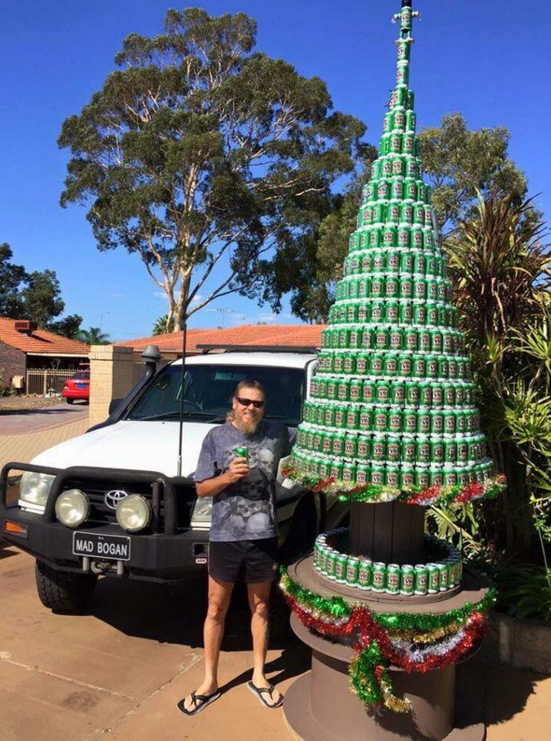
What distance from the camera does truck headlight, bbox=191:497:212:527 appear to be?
12.5 ft

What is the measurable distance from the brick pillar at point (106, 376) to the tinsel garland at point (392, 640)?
33.5 ft

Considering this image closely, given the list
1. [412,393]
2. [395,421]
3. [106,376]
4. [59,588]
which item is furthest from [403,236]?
[106,376]

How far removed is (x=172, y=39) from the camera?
1118 inches

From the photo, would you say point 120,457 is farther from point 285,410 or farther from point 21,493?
point 285,410

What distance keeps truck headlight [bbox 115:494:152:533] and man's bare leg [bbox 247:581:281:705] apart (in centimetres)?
77

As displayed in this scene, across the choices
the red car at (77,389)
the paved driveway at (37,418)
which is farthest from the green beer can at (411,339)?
the red car at (77,389)

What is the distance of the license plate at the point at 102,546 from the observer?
3.72 meters

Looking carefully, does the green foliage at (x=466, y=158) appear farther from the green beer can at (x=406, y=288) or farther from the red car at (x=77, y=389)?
the green beer can at (x=406, y=288)

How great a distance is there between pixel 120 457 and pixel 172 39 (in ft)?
95.7

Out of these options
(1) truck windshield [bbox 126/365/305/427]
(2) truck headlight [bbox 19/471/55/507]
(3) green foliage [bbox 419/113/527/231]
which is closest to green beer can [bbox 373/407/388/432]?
(1) truck windshield [bbox 126/365/305/427]

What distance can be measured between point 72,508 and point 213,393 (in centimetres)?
180

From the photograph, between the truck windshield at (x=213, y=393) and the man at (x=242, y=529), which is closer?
the man at (x=242, y=529)

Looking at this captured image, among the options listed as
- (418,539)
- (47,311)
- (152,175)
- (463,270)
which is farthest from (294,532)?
(47,311)

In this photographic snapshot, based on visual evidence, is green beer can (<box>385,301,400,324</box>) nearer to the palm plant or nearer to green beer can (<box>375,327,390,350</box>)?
green beer can (<box>375,327,390,350</box>)
